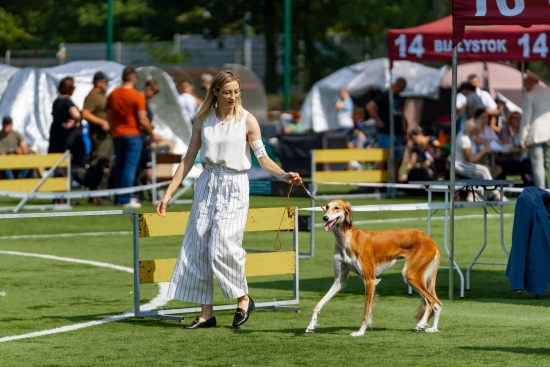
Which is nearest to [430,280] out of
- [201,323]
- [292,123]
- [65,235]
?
[201,323]

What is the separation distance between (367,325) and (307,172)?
1614 centimetres

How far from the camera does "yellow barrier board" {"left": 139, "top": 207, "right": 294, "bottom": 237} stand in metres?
10.4

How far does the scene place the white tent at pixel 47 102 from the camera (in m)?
27.5

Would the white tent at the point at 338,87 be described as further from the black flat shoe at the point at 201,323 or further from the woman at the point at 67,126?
the black flat shoe at the point at 201,323

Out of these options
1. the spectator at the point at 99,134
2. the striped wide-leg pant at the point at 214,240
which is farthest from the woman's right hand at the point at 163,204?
the spectator at the point at 99,134

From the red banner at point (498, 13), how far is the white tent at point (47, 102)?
1652cm

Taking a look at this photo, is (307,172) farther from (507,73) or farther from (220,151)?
(220,151)

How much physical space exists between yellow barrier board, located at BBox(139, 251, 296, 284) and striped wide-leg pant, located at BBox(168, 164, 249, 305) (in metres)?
0.49

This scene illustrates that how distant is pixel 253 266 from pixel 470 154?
10564 millimetres

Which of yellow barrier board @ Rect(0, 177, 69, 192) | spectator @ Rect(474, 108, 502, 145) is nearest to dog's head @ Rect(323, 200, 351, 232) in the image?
yellow barrier board @ Rect(0, 177, 69, 192)

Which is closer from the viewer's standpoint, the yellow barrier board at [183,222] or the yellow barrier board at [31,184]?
the yellow barrier board at [183,222]

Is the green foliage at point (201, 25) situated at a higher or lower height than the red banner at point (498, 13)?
higher

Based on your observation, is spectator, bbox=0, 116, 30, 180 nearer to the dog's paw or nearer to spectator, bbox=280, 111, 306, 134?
spectator, bbox=280, 111, 306, 134

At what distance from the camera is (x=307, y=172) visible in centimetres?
2564
